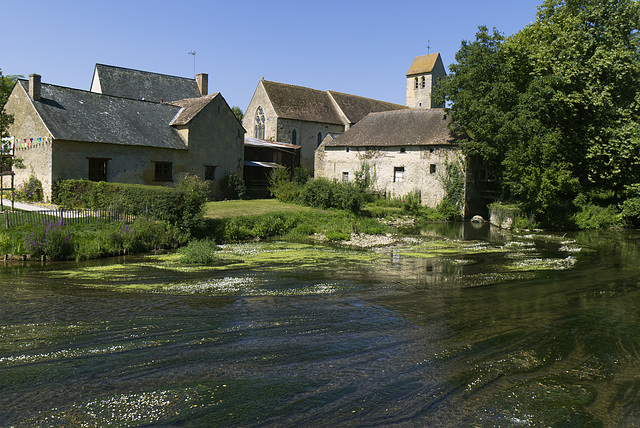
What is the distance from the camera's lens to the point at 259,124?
148ft

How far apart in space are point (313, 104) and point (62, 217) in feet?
109

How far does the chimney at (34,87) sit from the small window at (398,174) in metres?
23.0

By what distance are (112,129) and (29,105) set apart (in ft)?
13.0

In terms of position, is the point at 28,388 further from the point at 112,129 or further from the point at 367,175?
the point at 367,175

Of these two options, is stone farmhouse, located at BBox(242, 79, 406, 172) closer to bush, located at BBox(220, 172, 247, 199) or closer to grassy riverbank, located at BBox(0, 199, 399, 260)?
bush, located at BBox(220, 172, 247, 199)

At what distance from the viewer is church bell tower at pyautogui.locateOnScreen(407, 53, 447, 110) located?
5669 centimetres

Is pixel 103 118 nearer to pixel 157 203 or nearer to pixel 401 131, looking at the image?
pixel 157 203

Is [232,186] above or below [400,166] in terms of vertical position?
below

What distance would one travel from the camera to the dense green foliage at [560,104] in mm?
26609

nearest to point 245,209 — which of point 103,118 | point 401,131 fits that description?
point 103,118

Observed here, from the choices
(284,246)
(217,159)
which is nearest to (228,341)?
(284,246)

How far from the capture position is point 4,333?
771 cm

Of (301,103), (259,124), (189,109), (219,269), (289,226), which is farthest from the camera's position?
(301,103)

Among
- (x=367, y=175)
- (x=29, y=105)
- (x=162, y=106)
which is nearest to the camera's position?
(x=29, y=105)
